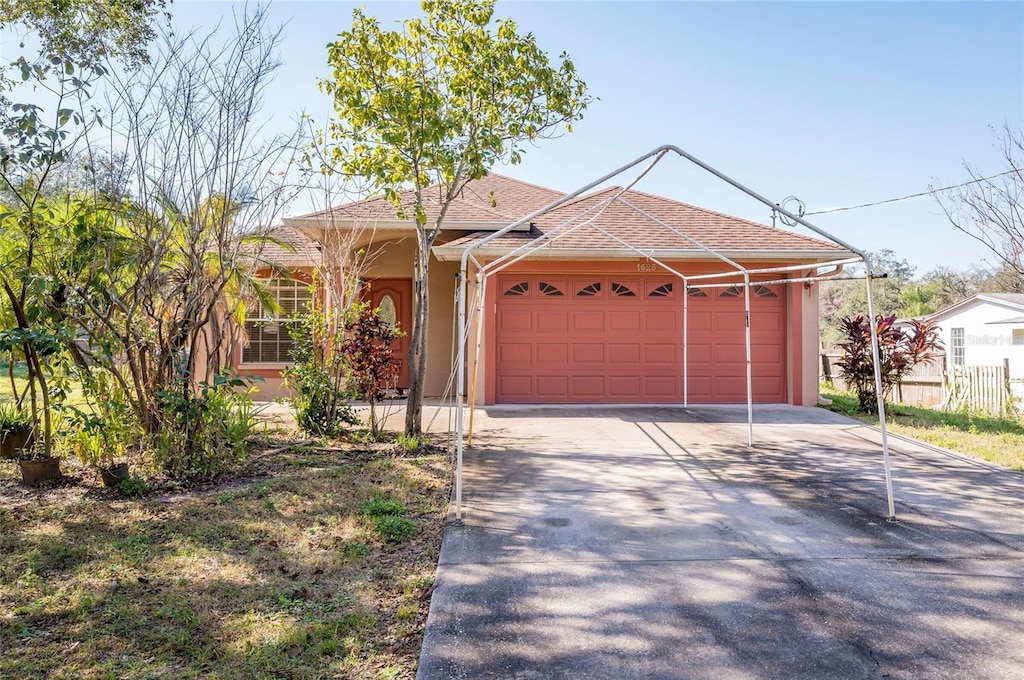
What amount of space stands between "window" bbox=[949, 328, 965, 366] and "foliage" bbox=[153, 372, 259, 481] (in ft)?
94.9

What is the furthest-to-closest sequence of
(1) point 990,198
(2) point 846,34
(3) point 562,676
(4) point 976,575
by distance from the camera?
(2) point 846,34 < (1) point 990,198 < (4) point 976,575 < (3) point 562,676

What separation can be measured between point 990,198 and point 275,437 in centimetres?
1163

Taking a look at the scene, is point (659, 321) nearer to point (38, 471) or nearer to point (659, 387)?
point (659, 387)

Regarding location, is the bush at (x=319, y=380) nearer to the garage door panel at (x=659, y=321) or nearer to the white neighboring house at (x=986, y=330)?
the garage door panel at (x=659, y=321)

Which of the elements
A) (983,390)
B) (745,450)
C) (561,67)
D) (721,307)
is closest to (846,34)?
(721,307)

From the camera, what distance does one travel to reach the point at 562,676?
2703mm

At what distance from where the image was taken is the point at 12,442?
6.48 meters

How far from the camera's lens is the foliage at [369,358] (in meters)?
7.66

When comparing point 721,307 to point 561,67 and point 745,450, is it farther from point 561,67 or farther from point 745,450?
point 561,67

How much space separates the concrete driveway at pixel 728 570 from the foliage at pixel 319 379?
6.75ft

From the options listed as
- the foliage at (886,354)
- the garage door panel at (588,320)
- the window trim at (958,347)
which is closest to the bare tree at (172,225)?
the garage door panel at (588,320)

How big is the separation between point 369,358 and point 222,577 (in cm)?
407

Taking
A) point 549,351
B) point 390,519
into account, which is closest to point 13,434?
point 390,519

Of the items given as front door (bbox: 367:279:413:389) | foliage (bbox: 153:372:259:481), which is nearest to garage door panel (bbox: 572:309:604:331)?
front door (bbox: 367:279:413:389)
